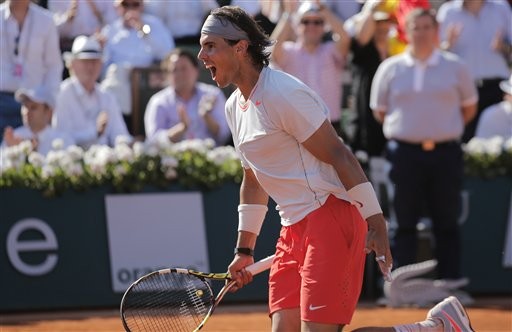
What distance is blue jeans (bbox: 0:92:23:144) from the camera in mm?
9516

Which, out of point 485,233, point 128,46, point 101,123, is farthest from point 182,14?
point 485,233

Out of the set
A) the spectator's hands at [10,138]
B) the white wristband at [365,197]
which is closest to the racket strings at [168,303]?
the white wristband at [365,197]

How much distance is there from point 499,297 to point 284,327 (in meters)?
5.53

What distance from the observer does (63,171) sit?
8875 millimetres

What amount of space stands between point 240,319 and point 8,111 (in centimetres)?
278

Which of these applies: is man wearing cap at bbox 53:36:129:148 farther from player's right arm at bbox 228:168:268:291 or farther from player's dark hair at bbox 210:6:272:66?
player's dark hair at bbox 210:6:272:66

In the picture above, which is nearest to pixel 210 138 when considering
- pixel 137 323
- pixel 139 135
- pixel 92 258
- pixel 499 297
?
pixel 139 135

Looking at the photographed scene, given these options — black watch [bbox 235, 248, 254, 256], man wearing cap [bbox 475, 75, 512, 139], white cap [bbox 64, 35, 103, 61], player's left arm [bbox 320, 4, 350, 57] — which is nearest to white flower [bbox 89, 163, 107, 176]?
white cap [bbox 64, 35, 103, 61]

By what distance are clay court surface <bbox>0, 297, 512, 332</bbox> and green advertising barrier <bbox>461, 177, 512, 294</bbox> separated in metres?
0.41

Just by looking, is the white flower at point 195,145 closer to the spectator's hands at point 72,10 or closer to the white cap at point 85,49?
the white cap at point 85,49

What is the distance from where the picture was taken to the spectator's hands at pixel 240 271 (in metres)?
4.90

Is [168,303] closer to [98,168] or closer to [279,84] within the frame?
[279,84]

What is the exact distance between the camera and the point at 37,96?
9.28 m

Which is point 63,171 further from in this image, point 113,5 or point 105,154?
point 113,5
